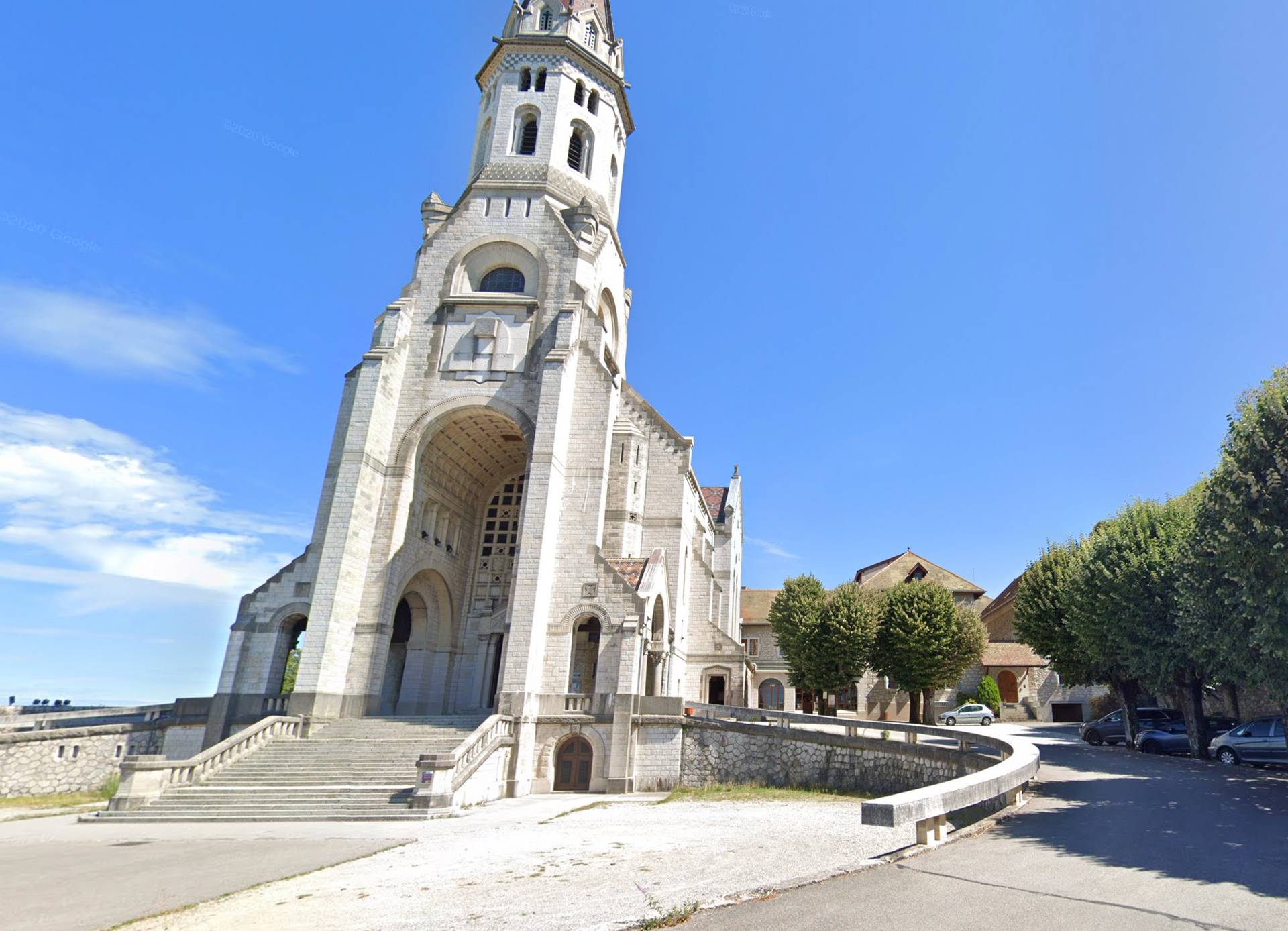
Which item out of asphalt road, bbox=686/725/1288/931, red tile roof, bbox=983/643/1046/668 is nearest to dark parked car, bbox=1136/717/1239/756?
asphalt road, bbox=686/725/1288/931

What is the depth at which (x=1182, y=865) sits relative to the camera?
791cm

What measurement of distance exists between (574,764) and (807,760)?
291 inches

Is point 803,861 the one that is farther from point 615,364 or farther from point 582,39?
point 582,39

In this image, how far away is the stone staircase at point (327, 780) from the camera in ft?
56.4

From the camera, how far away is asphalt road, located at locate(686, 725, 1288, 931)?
19.8ft

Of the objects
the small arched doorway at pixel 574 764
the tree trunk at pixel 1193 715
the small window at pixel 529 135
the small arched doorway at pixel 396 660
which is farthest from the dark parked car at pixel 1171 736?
the small window at pixel 529 135

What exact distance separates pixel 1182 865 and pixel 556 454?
2070 centimetres

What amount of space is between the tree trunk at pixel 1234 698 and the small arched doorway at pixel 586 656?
22.8 m

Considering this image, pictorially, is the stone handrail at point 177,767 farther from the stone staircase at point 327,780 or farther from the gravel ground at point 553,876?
the gravel ground at point 553,876

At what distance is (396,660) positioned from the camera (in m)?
31.0

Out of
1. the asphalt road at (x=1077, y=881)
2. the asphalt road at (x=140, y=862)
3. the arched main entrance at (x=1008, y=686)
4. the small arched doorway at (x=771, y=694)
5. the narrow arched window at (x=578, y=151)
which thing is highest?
the narrow arched window at (x=578, y=151)

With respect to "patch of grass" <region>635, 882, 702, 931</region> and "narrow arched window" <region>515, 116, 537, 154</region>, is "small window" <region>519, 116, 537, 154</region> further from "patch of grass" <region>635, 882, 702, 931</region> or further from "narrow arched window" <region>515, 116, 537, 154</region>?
"patch of grass" <region>635, 882, 702, 931</region>

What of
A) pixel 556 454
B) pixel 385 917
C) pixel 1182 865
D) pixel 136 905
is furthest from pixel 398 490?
pixel 1182 865

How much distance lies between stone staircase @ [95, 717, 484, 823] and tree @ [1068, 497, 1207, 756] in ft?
68.9
